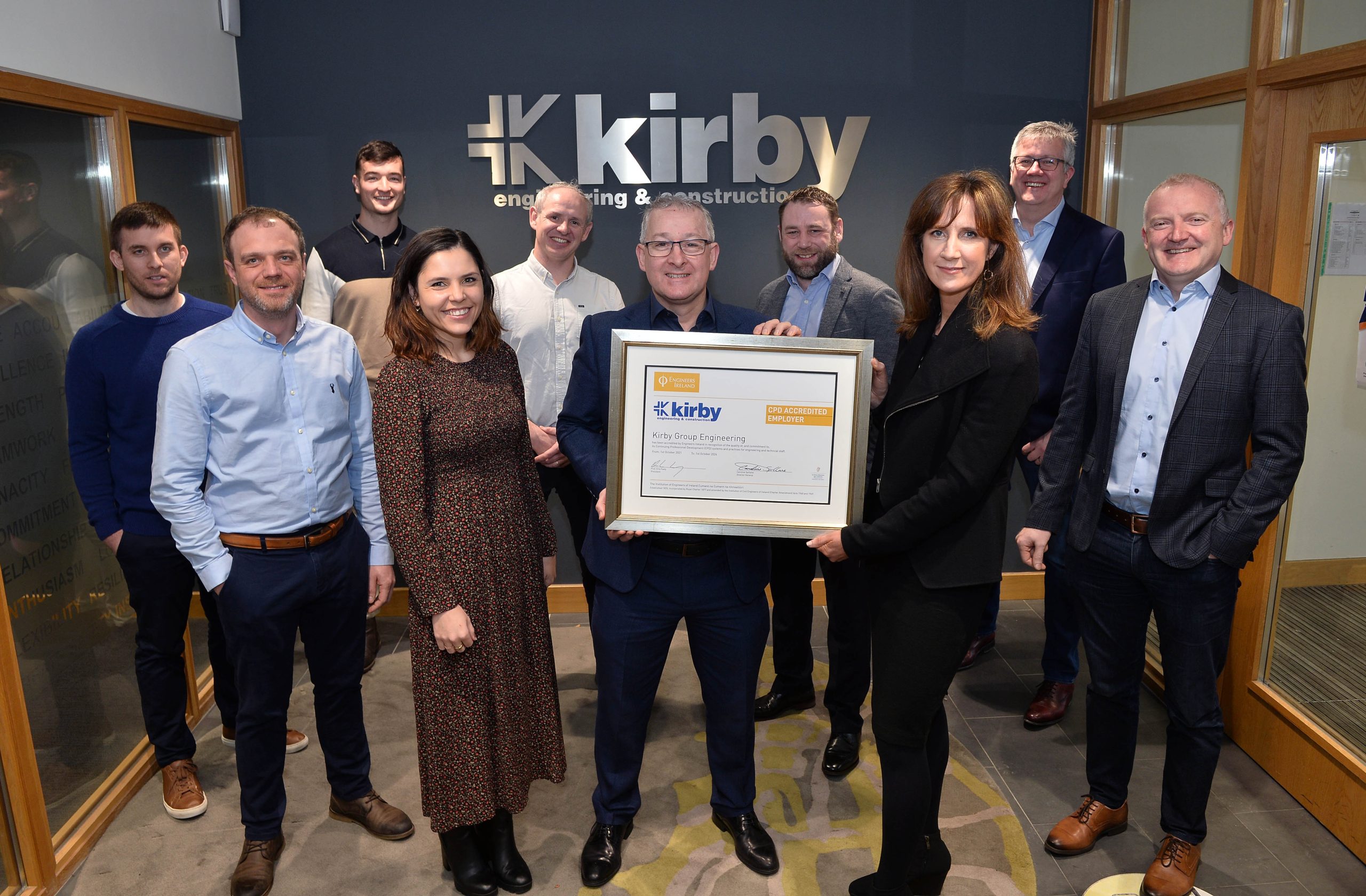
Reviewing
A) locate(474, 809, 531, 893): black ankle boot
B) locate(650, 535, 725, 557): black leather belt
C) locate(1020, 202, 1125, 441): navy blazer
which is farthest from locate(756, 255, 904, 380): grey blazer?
locate(474, 809, 531, 893): black ankle boot

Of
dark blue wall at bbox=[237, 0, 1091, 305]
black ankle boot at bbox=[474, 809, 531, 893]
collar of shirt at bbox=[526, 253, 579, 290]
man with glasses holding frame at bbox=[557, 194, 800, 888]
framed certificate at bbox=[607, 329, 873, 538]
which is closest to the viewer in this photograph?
framed certificate at bbox=[607, 329, 873, 538]

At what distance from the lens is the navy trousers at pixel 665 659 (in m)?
2.54

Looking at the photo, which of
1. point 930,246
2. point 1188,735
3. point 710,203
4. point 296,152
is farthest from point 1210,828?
point 296,152

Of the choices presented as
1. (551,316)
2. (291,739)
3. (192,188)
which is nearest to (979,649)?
(551,316)

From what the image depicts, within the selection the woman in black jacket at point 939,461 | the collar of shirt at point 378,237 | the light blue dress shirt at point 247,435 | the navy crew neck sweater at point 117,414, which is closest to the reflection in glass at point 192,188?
the collar of shirt at point 378,237

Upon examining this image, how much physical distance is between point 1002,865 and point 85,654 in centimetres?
293

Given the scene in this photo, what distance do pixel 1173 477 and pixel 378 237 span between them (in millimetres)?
3086

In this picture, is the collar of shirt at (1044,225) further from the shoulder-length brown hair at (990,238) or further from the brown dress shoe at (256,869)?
the brown dress shoe at (256,869)

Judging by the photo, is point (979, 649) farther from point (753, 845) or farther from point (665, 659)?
point (665, 659)

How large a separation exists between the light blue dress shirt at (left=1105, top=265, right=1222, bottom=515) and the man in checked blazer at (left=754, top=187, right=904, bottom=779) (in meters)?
0.78

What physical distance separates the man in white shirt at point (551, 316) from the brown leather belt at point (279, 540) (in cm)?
106

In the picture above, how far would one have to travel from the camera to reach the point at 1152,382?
250 cm

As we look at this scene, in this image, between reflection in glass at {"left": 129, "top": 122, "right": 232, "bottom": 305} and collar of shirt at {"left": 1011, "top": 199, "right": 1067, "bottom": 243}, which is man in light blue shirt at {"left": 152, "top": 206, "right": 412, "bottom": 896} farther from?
collar of shirt at {"left": 1011, "top": 199, "right": 1067, "bottom": 243}

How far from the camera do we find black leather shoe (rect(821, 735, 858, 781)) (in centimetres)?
320
